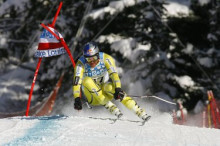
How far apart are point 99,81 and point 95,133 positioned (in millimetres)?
1344

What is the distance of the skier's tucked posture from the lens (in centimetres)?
665

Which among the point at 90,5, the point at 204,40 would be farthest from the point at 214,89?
the point at 90,5

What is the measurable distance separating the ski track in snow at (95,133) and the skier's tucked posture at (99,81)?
0.97ft

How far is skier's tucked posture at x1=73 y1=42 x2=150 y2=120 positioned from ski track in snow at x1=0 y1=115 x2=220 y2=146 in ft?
0.97

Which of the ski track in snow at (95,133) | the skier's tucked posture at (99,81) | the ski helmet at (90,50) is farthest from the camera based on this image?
the skier's tucked posture at (99,81)

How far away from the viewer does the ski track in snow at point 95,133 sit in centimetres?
539

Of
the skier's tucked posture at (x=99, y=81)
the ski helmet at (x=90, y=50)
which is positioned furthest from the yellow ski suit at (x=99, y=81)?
the ski helmet at (x=90, y=50)

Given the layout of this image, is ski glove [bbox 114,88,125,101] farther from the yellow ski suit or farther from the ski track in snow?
the ski track in snow

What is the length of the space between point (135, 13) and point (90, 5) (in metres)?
1.50

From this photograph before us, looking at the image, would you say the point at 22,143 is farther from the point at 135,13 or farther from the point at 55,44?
the point at 135,13

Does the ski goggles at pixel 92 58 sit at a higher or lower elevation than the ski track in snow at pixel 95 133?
higher

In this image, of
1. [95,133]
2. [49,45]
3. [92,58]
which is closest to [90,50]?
[92,58]

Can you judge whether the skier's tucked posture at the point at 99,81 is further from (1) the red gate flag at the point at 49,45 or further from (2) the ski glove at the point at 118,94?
(1) the red gate flag at the point at 49,45

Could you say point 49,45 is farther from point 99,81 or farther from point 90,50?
point 90,50
